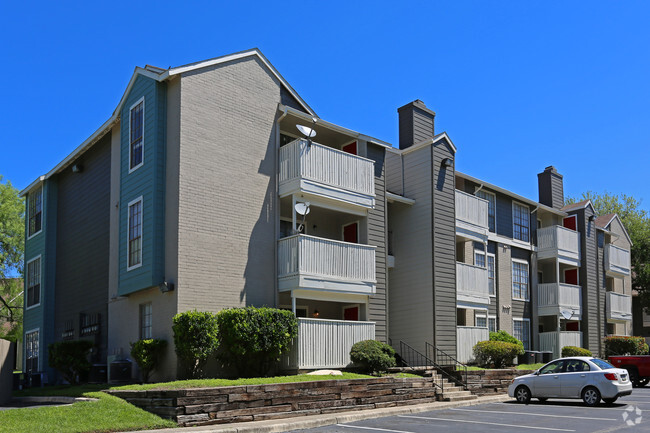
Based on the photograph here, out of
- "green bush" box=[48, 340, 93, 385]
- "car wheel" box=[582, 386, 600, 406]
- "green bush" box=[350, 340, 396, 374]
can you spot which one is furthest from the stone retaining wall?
"green bush" box=[48, 340, 93, 385]

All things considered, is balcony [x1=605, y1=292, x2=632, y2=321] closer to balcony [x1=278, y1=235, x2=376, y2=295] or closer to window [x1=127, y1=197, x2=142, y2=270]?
balcony [x1=278, y1=235, x2=376, y2=295]

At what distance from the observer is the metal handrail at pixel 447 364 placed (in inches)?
869

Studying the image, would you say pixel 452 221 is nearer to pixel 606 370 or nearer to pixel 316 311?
pixel 316 311

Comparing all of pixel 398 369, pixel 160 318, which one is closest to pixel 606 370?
pixel 398 369

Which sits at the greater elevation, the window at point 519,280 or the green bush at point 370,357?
the window at point 519,280

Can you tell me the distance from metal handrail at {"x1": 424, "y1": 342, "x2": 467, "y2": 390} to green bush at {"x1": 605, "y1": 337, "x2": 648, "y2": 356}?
1553 centimetres

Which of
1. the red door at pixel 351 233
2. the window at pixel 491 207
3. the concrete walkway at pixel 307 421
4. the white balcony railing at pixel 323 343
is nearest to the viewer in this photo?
the concrete walkway at pixel 307 421

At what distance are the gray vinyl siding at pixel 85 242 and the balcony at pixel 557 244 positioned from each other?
22.0m

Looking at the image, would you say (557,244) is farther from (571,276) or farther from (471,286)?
(471,286)

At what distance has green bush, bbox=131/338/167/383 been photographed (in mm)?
18781

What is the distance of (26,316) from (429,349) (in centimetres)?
1784

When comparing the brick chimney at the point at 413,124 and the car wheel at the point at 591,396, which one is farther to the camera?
the brick chimney at the point at 413,124

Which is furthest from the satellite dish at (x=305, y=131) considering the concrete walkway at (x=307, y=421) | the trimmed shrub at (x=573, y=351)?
the trimmed shrub at (x=573, y=351)

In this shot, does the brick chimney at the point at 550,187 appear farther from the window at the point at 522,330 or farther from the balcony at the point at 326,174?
the balcony at the point at 326,174
